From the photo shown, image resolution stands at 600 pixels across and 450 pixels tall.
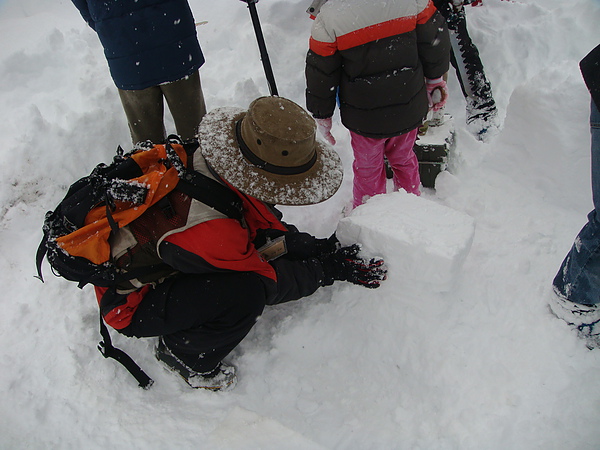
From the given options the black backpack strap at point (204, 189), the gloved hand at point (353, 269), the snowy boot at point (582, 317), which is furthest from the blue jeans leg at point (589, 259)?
the black backpack strap at point (204, 189)

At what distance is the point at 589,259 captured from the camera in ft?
5.17

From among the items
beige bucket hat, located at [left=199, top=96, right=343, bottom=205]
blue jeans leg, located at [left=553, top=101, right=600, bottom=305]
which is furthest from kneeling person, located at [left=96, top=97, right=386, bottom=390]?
blue jeans leg, located at [left=553, top=101, right=600, bottom=305]

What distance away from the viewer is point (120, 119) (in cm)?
303

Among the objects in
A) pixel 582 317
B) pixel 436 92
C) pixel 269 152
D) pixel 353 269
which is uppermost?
pixel 269 152

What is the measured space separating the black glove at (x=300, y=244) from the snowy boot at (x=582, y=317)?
1051 mm

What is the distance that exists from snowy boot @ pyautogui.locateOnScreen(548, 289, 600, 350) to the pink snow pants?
1.05 m

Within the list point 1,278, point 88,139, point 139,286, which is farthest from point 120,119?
point 139,286

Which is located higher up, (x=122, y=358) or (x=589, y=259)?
(x=589, y=259)

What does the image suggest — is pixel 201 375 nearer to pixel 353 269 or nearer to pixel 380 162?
pixel 353 269

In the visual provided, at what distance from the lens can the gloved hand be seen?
188 centimetres

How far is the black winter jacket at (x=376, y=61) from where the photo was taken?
1.87 meters

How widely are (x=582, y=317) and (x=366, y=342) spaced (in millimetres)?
947

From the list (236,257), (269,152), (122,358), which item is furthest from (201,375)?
(269,152)

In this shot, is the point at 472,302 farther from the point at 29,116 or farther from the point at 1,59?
the point at 1,59
